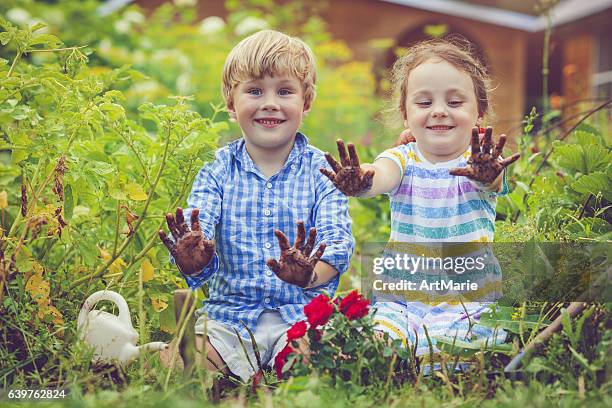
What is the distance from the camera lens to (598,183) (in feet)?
8.14

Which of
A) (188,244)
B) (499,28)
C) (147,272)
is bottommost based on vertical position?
(147,272)

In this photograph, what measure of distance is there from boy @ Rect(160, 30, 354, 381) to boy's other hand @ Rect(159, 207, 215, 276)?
0.60 ft

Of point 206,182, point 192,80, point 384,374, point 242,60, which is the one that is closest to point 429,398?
point 384,374

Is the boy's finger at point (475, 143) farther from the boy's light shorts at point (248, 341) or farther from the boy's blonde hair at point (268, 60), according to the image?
the boy's light shorts at point (248, 341)

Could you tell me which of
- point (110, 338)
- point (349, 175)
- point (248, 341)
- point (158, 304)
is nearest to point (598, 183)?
point (349, 175)

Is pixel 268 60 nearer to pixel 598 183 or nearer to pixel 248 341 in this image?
pixel 248 341

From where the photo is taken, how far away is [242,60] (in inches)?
95.2

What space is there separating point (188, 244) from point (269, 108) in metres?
0.57

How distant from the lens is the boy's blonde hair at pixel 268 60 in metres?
2.39

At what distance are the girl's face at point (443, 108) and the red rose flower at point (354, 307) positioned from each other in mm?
619

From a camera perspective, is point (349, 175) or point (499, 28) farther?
point (499, 28)

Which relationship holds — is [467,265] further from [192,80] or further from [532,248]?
[192,80]

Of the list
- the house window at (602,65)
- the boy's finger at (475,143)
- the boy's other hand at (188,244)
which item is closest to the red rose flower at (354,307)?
the boy's other hand at (188,244)

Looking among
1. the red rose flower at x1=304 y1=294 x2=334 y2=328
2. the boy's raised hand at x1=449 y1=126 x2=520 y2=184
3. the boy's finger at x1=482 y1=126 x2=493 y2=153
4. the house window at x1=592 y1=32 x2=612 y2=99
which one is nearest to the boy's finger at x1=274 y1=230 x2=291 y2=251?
the red rose flower at x1=304 y1=294 x2=334 y2=328
